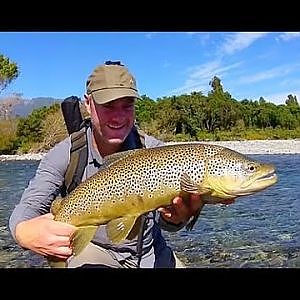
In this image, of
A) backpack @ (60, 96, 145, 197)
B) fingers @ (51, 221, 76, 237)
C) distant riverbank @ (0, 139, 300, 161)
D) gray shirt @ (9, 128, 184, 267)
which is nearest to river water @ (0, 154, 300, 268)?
distant riverbank @ (0, 139, 300, 161)

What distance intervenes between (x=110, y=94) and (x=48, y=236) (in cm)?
37

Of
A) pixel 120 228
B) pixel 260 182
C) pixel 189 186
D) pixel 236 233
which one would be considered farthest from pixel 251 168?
pixel 236 233

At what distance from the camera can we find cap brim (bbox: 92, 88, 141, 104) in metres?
1.47

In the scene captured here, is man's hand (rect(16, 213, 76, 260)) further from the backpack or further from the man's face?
the man's face

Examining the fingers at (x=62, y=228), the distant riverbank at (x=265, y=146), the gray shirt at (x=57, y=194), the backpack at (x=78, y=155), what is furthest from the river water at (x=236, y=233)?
the fingers at (x=62, y=228)

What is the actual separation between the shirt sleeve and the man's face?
95 mm

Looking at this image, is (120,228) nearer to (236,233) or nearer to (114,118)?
(114,118)

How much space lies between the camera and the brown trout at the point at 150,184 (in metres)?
1.41

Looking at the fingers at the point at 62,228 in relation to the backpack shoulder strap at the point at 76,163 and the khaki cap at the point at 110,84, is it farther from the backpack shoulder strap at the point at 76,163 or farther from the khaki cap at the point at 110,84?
the khaki cap at the point at 110,84

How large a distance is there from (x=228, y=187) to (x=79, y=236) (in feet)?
1.20

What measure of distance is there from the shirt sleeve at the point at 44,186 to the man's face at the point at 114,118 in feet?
0.31
